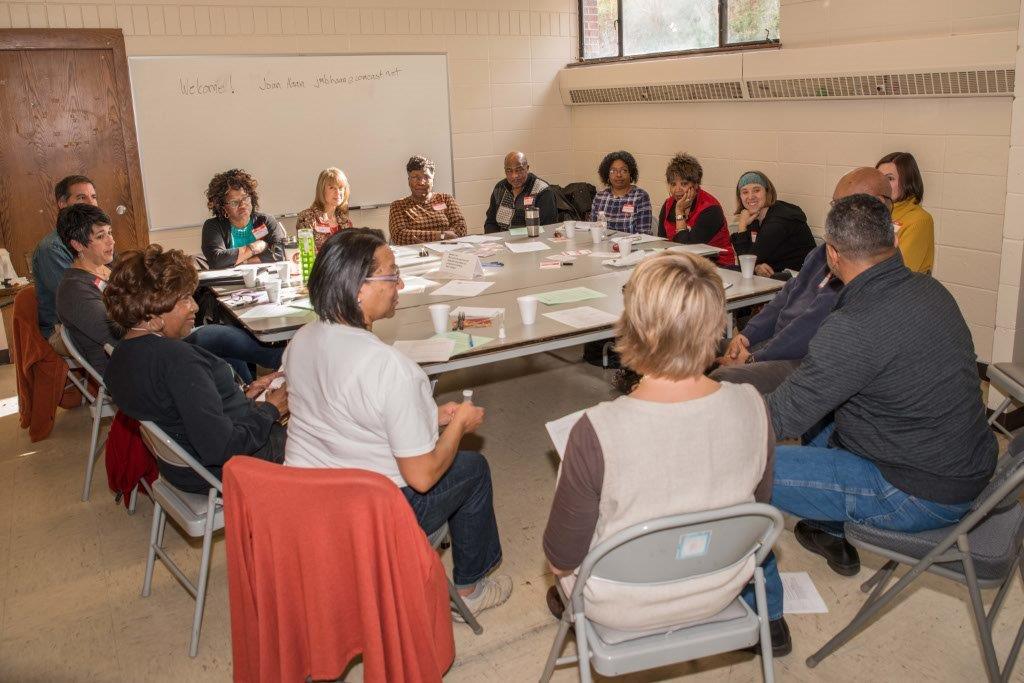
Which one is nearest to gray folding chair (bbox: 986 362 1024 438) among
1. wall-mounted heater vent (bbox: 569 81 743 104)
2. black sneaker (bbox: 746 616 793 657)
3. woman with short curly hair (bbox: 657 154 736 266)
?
black sneaker (bbox: 746 616 793 657)

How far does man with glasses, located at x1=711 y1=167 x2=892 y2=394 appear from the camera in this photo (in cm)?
303

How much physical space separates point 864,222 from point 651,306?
0.90 meters

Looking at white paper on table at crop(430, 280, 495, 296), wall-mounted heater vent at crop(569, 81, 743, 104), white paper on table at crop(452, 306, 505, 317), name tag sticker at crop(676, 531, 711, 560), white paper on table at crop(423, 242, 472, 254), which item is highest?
wall-mounted heater vent at crop(569, 81, 743, 104)

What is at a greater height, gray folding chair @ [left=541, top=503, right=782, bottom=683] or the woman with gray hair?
the woman with gray hair

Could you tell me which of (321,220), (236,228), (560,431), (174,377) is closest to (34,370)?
(236,228)

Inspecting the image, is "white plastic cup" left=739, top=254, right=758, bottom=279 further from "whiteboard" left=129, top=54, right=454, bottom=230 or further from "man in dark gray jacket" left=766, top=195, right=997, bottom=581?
"whiteboard" left=129, top=54, right=454, bottom=230

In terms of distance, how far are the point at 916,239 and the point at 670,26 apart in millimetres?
2969

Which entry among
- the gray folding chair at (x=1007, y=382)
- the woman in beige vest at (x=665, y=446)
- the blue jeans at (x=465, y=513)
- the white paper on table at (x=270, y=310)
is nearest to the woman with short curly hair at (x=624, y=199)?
the white paper on table at (x=270, y=310)

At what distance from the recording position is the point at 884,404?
2.13 meters

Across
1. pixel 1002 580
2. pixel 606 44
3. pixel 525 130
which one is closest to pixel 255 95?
pixel 525 130

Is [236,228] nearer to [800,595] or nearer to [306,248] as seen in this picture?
[306,248]

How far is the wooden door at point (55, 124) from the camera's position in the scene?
17.3ft

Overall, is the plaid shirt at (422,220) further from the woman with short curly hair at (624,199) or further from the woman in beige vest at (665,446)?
the woman in beige vest at (665,446)

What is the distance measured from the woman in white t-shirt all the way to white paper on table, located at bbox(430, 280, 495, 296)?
4.54 ft
